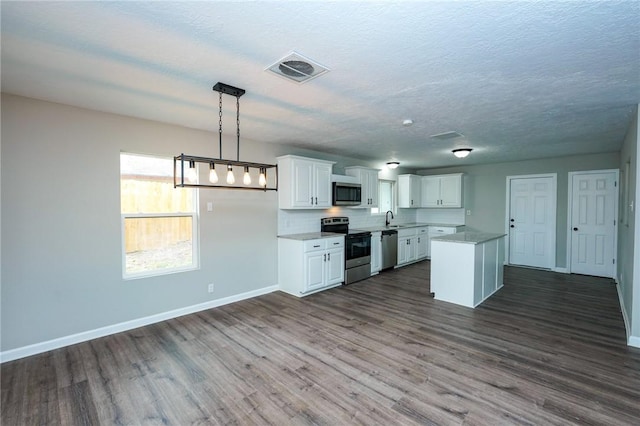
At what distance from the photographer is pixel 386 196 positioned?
308 inches

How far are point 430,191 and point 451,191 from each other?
0.58 m

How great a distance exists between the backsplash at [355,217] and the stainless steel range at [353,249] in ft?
0.61

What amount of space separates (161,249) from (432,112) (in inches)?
145

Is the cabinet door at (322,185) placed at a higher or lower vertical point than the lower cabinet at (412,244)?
higher

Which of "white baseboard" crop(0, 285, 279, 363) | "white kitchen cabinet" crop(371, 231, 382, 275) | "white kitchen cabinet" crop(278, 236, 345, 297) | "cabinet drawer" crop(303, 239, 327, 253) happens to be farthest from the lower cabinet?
"white baseboard" crop(0, 285, 279, 363)

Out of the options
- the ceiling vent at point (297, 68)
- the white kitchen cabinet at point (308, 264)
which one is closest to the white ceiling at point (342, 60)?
the ceiling vent at point (297, 68)

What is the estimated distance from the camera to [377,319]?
12.4ft

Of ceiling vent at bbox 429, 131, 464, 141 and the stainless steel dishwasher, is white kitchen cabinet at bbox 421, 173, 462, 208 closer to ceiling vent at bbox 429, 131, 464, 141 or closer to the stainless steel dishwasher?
the stainless steel dishwasher

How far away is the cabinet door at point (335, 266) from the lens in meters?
5.05

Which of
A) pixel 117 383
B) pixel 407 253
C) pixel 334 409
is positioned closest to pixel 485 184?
pixel 407 253

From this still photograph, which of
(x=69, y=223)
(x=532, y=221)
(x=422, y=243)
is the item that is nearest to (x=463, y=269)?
(x=422, y=243)

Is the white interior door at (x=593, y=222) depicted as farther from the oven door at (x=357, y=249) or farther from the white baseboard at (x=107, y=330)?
the white baseboard at (x=107, y=330)

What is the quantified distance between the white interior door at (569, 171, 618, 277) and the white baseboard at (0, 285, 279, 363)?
6554 mm

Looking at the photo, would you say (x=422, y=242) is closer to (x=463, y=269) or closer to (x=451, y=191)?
(x=451, y=191)
